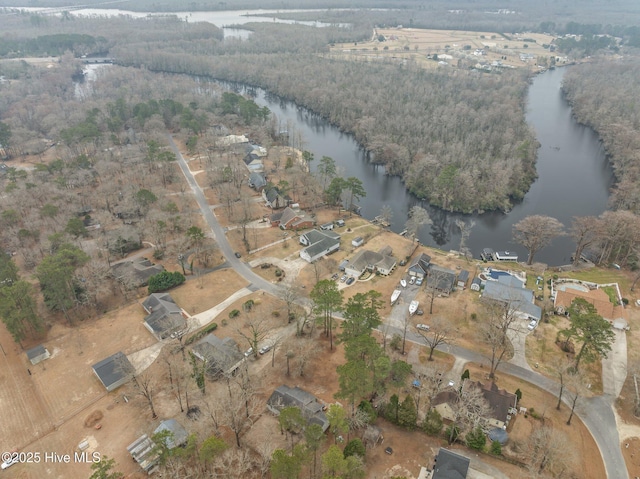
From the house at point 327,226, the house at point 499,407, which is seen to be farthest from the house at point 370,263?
the house at point 499,407

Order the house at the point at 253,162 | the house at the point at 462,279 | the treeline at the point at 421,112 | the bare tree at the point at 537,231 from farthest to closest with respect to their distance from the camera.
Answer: the house at the point at 253,162
the treeline at the point at 421,112
the bare tree at the point at 537,231
the house at the point at 462,279

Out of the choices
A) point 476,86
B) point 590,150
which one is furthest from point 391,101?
point 590,150

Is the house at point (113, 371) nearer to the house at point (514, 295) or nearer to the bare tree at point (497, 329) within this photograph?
the bare tree at point (497, 329)

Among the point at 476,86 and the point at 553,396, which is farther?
the point at 476,86

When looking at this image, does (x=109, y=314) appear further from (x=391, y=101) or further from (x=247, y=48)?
(x=247, y=48)

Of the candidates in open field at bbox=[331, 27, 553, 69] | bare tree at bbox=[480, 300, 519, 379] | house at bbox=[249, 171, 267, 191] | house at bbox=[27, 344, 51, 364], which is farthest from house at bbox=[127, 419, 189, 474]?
open field at bbox=[331, 27, 553, 69]

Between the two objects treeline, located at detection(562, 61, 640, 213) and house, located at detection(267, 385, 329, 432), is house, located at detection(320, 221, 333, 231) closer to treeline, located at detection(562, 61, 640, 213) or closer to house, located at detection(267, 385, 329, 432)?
house, located at detection(267, 385, 329, 432)

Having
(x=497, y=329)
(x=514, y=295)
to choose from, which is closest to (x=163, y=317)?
(x=497, y=329)
